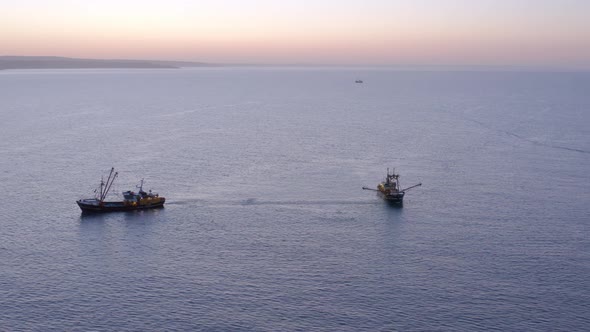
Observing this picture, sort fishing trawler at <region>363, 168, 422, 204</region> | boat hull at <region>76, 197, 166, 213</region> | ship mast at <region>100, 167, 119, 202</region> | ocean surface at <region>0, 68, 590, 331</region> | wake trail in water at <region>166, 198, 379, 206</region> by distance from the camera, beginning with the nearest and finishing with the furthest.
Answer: ocean surface at <region>0, 68, 590, 331</region>
boat hull at <region>76, 197, 166, 213</region>
wake trail in water at <region>166, 198, 379, 206</region>
ship mast at <region>100, 167, 119, 202</region>
fishing trawler at <region>363, 168, 422, 204</region>

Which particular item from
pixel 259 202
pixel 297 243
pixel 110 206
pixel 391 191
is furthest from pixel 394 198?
pixel 110 206

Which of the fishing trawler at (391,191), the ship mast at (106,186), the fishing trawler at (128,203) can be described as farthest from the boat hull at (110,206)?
the fishing trawler at (391,191)

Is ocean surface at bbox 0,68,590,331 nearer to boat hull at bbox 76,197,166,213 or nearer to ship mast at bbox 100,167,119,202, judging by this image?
boat hull at bbox 76,197,166,213

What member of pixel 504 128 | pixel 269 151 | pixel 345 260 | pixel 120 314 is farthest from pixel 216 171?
pixel 504 128

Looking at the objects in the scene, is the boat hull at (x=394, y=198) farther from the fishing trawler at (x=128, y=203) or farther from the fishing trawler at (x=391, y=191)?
the fishing trawler at (x=128, y=203)

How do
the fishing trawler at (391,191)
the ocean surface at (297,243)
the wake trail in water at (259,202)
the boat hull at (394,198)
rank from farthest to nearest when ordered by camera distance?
the fishing trawler at (391,191) → the boat hull at (394,198) → the wake trail in water at (259,202) → the ocean surface at (297,243)

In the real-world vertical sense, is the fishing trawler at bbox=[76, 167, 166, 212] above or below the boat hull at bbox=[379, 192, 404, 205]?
below

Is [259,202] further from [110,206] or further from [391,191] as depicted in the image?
[110,206]

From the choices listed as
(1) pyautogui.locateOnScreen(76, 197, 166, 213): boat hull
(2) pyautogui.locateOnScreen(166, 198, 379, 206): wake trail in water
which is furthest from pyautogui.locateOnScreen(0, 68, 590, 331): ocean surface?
(1) pyautogui.locateOnScreen(76, 197, 166, 213): boat hull
